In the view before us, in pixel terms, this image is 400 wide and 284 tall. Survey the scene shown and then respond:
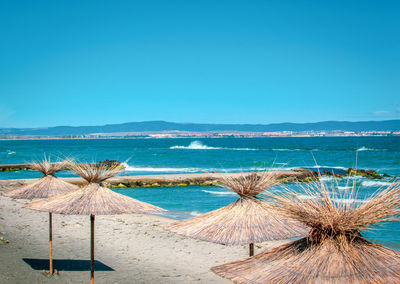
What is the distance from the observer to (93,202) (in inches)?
295

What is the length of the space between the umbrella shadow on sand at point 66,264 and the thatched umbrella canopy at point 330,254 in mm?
6286

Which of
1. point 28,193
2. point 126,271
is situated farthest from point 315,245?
point 28,193

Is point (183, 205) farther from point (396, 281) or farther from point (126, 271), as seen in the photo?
point (396, 281)

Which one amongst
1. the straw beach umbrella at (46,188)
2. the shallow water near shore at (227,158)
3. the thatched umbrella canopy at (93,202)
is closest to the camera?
the thatched umbrella canopy at (93,202)

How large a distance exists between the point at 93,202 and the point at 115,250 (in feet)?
13.6

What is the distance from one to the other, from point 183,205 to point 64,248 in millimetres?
9843

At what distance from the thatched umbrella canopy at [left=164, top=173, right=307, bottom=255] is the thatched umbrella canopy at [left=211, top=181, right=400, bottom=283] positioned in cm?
178

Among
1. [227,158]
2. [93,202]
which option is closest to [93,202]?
[93,202]

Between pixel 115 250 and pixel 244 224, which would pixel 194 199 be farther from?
pixel 244 224

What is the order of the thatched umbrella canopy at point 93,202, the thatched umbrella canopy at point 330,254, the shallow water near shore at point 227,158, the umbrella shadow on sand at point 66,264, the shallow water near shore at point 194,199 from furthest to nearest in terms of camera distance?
the shallow water near shore at point 227,158 < the shallow water near shore at point 194,199 < the umbrella shadow on sand at point 66,264 < the thatched umbrella canopy at point 93,202 < the thatched umbrella canopy at point 330,254

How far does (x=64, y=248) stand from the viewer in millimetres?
11227

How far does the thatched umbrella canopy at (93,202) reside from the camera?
24.2 feet

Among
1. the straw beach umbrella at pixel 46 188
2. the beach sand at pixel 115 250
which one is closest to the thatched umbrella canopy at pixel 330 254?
the beach sand at pixel 115 250

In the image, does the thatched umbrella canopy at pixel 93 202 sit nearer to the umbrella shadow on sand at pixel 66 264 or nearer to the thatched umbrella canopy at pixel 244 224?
the thatched umbrella canopy at pixel 244 224
